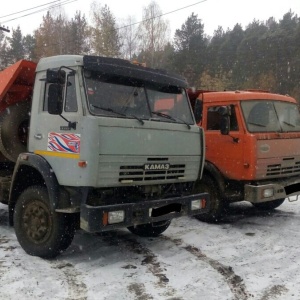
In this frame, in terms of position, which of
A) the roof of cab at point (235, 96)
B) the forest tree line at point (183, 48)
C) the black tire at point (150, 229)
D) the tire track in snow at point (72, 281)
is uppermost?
the forest tree line at point (183, 48)

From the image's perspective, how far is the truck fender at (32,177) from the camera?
4.92 m

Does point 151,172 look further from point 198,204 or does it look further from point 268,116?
point 268,116

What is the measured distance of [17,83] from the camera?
19.8ft

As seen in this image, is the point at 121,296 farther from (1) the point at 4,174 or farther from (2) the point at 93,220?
(1) the point at 4,174

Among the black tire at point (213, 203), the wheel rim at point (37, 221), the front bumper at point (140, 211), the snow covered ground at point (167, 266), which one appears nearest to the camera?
the snow covered ground at point (167, 266)

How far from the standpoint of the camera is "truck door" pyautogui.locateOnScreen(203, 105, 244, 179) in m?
7.03

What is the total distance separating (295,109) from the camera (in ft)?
25.9

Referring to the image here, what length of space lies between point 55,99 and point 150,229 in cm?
265

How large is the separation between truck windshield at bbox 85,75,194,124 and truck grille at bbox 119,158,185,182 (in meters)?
0.59

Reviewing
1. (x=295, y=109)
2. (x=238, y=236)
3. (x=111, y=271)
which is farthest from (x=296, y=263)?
(x=295, y=109)

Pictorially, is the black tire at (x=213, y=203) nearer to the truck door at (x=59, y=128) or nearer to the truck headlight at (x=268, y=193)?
the truck headlight at (x=268, y=193)

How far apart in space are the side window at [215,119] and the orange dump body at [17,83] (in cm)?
330

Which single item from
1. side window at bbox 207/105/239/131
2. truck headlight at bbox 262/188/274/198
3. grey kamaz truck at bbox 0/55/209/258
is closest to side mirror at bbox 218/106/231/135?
side window at bbox 207/105/239/131

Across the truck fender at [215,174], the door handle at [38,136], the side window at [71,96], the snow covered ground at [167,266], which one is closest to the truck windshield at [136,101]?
the side window at [71,96]
